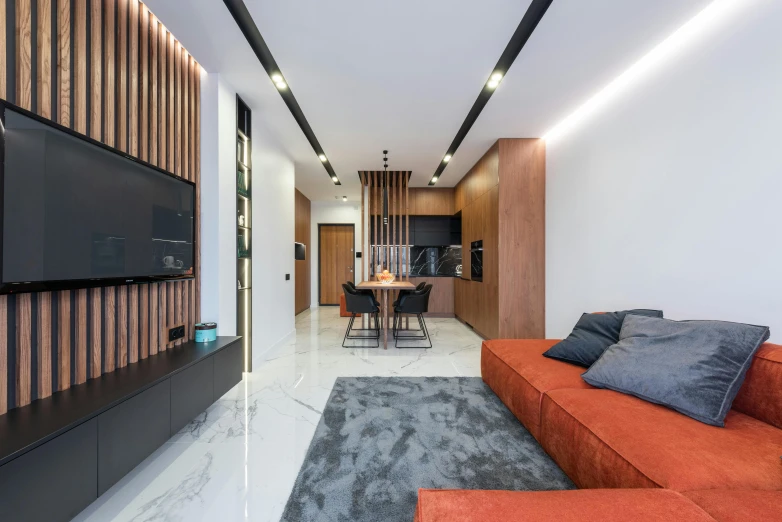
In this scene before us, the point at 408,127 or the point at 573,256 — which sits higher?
the point at 408,127

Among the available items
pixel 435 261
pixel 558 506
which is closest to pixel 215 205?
pixel 558 506

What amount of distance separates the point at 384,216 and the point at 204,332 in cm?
381

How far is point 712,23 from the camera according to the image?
192cm

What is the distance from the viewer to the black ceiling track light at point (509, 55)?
193 centimetres

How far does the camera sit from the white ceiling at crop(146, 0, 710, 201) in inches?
76.5

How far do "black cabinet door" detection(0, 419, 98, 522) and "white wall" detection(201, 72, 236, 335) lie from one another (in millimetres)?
1421

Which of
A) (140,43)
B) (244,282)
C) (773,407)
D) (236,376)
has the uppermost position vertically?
(140,43)

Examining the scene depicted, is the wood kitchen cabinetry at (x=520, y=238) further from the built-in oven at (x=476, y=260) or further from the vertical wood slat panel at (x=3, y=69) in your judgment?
the vertical wood slat panel at (x=3, y=69)

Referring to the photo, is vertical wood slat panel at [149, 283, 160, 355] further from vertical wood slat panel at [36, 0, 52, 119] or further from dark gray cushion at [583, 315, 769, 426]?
dark gray cushion at [583, 315, 769, 426]

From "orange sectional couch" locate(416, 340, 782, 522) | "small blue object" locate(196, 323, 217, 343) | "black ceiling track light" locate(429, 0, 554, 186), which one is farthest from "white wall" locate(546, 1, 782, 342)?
"small blue object" locate(196, 323, 217, 343)

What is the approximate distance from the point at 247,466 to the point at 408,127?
346 centimetres

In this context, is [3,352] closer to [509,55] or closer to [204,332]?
[204,332]

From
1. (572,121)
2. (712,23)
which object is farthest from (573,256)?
(712,23)

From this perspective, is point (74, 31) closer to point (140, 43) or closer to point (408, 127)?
point (140, 43)
